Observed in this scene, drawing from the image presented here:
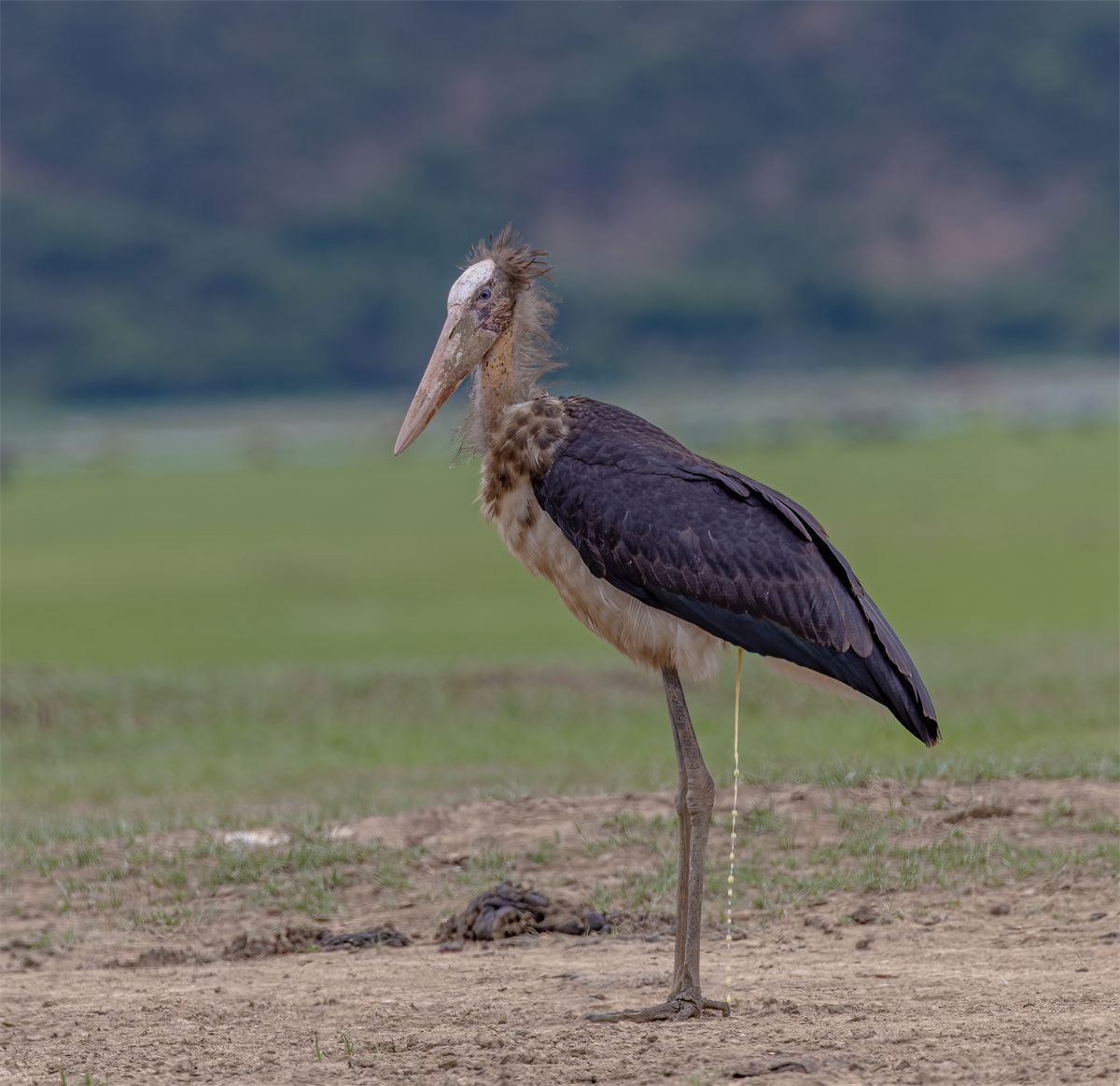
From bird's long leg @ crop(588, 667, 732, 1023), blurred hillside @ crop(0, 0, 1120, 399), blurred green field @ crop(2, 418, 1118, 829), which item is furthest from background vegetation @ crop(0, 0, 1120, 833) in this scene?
bird's long leg @ crop(588, 667, 732, 1023)

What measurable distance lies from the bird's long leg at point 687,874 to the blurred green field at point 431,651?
2838 millimetres

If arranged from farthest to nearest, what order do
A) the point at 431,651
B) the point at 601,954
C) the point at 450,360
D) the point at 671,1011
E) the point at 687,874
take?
the point at 431,651, the point at 601,954, the point at 450,360, the point at 687,874, the point at 671,1011

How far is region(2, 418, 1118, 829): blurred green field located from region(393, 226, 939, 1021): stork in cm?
287

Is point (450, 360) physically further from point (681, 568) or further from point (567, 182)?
point (567, 182)

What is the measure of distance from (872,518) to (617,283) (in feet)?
325

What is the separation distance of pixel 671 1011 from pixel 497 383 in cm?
223

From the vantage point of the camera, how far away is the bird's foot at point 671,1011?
647 centimetres

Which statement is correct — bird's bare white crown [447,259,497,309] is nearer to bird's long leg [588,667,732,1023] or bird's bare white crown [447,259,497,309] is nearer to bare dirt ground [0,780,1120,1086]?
bird's long leg [588,667,732,1023]

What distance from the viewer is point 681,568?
6609 millimetres

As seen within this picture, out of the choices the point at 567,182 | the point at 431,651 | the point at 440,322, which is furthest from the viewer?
the point at 567,182

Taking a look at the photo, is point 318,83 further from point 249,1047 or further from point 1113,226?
point 249,1047

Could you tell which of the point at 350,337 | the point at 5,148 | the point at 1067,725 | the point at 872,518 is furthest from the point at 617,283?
the point at 1067,725

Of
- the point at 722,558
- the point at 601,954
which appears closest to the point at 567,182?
the point at 601,954

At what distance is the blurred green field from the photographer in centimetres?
1230
